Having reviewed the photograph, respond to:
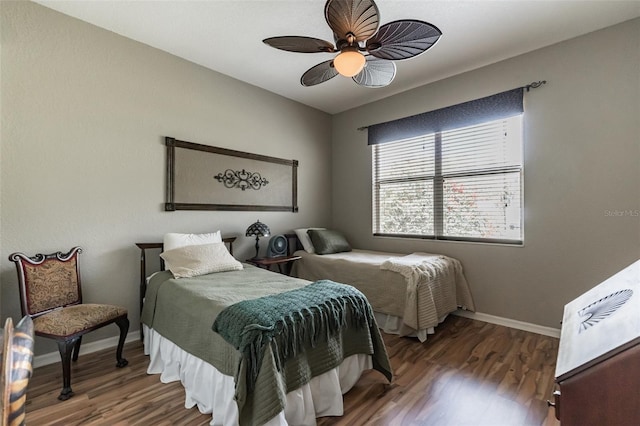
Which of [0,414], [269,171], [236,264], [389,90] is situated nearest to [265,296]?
[236,264]

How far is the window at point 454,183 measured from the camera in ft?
10.0

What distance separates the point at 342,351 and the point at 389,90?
332 centimetres

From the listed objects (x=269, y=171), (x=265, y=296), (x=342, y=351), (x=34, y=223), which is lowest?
(x=342, y=351)

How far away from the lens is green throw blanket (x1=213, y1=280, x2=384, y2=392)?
144cm

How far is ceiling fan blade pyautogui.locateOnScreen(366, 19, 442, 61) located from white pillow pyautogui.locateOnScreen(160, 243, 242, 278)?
214 centimetres

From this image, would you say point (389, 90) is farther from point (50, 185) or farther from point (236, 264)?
point (50, 185)

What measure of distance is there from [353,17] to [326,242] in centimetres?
268

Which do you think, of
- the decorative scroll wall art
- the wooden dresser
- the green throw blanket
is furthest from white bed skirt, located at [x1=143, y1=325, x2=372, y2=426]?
the decorative scroll wall art

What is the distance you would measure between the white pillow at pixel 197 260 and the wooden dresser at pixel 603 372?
95.4 inches

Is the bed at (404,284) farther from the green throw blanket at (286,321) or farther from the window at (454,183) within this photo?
the green throw blanket at (286,321)

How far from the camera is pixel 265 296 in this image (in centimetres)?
191

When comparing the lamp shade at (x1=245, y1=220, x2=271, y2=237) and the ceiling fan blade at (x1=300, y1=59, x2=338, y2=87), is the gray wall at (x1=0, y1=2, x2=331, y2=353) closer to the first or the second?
the lamp shade at (x1=245, y1=220, x2=271, y2=237)

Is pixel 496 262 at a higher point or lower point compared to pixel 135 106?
lower

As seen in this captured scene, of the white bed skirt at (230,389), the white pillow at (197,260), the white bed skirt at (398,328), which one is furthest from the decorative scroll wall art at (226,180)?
the white bed skirt at (398,328)
